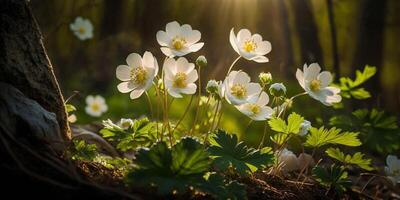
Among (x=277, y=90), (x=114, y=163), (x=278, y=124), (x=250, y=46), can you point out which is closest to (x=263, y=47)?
(x=250, y=46)

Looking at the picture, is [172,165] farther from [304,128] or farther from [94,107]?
[94,107]

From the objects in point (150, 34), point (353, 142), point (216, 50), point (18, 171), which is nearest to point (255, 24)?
point (216, 50)

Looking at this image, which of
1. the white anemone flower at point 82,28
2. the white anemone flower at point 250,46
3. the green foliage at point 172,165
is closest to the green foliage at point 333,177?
the white anemone flower at point 250,46

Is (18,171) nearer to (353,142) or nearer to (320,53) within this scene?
(353,142)

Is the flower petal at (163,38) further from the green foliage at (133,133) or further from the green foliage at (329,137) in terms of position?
the green foliage at (329,137)

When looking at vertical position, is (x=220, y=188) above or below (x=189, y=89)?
below

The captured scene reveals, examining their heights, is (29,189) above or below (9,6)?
below
